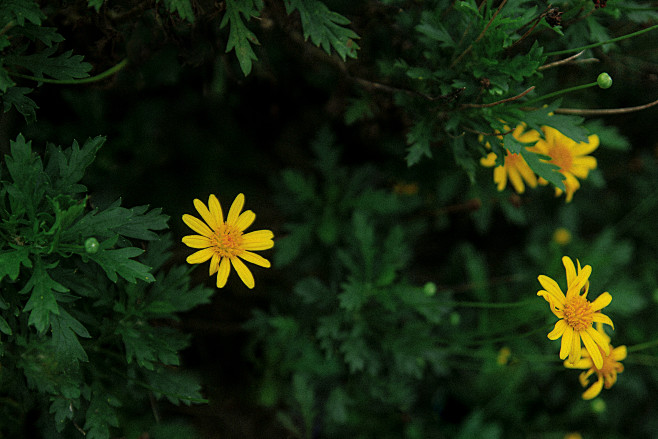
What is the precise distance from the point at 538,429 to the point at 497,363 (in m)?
0.59

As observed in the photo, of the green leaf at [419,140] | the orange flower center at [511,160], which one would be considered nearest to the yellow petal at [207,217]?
the green leaf at [419,140]

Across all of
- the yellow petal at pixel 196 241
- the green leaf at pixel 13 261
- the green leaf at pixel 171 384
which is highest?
the yellow petal at pixel 196 241

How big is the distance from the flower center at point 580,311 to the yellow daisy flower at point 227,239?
91 centimetres

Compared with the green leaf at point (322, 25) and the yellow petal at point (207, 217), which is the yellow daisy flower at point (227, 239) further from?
the green leaf at point (322, 25)

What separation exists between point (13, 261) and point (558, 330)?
60.3 inches

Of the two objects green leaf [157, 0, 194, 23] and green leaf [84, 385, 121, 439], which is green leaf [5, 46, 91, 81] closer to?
green leaf [157, 0, 194, 23]

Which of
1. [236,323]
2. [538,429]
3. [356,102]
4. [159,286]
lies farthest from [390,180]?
[538,429]

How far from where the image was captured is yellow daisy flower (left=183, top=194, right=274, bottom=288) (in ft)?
5.02

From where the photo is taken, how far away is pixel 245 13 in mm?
1617

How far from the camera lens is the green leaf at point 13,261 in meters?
1.36

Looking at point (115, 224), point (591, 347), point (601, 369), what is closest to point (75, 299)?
point (115, 224)

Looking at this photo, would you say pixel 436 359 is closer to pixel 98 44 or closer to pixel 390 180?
pixel 390 180

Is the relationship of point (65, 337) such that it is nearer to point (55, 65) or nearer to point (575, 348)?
point (55, 65)

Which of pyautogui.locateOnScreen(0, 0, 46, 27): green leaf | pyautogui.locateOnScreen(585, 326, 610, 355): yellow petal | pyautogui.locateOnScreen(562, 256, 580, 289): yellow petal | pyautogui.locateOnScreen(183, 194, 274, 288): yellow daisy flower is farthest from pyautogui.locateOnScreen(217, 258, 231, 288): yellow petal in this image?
pyautogui.locateOnScreen(585, 326, 610, 355): yellow petal
